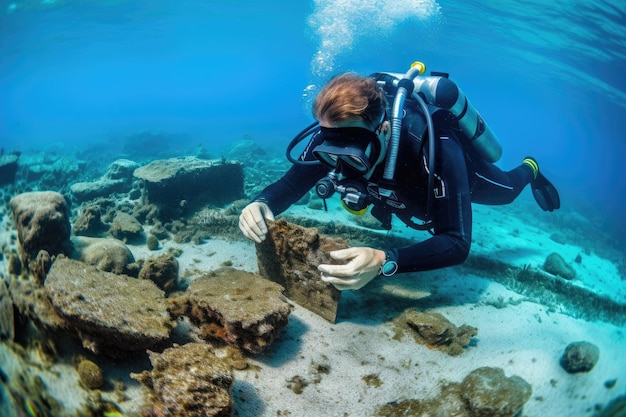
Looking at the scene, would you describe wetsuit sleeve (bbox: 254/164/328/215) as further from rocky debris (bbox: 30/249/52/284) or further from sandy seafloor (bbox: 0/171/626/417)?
rocky debris (bbox: 30/249/52/284)

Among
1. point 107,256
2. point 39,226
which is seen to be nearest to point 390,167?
point 107,256

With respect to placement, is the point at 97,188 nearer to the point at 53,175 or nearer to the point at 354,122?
the point at 53,175

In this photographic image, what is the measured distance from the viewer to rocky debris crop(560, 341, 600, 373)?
3090 millimetres

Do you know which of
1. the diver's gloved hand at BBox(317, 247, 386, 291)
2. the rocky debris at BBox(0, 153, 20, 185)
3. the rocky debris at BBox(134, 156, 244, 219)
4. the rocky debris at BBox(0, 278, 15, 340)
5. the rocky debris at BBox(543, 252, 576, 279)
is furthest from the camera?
the rocky debris at BBox(0, 153, 20, 185)

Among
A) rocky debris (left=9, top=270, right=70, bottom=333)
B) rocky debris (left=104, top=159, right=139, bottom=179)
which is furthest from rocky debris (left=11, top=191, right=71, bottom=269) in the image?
rocky debris (left=104, top=159, right=139, bottom=179)

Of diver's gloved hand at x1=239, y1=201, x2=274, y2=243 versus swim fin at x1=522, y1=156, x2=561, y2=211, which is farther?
swim fin at x1=522, y1=156, x2=561, y2=211

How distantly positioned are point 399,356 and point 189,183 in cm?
600

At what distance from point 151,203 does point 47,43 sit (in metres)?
43.8

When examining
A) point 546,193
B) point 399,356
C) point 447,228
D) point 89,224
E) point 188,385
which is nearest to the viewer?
point 188,385

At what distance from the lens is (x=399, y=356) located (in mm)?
→ 3338

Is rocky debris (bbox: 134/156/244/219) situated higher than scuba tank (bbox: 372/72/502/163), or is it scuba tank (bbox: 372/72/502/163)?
scuba tank (bbox: 372/72/502/163)

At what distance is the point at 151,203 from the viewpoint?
709cm

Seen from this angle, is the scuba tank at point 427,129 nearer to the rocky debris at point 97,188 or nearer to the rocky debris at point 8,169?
the rocky debris at point 97,188

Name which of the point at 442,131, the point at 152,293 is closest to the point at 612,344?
the point at 442,131
